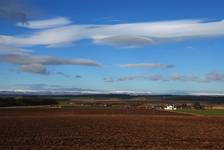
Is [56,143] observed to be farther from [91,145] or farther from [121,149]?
[121,149]

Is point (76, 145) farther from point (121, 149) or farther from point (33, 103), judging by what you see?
point (33, 103)

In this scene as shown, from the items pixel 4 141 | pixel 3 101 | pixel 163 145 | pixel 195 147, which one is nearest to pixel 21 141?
pixel 4 141

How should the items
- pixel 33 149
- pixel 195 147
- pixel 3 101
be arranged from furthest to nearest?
pixel 3 101 → pixel 195 147 → pixel 33 149

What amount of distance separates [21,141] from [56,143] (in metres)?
2.50

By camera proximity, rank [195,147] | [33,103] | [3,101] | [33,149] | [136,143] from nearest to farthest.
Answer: [33,149], [195,147], [136,143], [3,101], [33,103]

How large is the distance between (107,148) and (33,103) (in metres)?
142

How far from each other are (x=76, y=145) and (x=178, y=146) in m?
5.84

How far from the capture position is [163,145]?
89.7 ft

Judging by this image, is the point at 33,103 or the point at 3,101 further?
the point at 33,103

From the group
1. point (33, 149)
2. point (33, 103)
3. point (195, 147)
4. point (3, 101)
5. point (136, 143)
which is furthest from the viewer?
point (33, 103)

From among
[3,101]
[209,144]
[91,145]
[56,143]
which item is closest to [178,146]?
[209,144]

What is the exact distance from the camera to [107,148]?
25.2 meters

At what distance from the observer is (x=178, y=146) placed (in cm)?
2688

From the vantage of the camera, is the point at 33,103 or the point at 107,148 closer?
the point at 107,148
